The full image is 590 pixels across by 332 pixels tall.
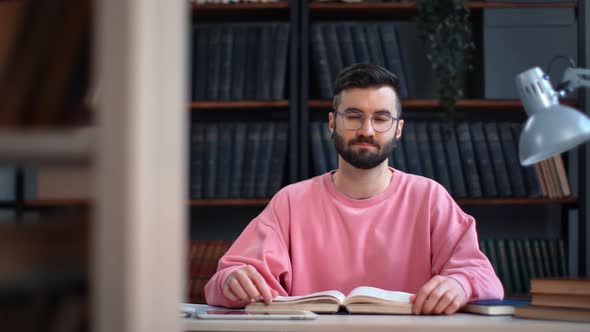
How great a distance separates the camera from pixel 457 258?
1869mm

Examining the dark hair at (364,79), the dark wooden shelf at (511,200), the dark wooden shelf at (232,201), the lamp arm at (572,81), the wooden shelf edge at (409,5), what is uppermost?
the wooden shelf edge at (409,5)

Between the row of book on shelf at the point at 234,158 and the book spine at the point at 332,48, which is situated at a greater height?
the book spine at the point at 332,48

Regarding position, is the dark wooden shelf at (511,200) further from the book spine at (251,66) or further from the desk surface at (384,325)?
the desk surface at (384,325)

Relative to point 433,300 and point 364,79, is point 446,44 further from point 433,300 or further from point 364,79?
point 433,300

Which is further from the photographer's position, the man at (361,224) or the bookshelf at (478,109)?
the bookshelf at (478,109)

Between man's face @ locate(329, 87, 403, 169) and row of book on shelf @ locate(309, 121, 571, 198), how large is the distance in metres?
0.85

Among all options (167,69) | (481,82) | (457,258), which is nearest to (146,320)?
(167,69)

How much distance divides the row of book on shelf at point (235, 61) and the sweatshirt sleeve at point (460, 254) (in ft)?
3.86

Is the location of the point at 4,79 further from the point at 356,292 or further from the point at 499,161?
the point at 499,161

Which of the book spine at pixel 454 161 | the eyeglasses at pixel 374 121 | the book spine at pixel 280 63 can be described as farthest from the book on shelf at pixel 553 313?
the book spine at pixel 280 63

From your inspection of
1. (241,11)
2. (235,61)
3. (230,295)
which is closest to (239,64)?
(235,61)

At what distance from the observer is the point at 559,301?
4.85 ft

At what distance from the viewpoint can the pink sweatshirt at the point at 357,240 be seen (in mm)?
1948

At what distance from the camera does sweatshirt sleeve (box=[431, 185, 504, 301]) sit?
68.0 inches
